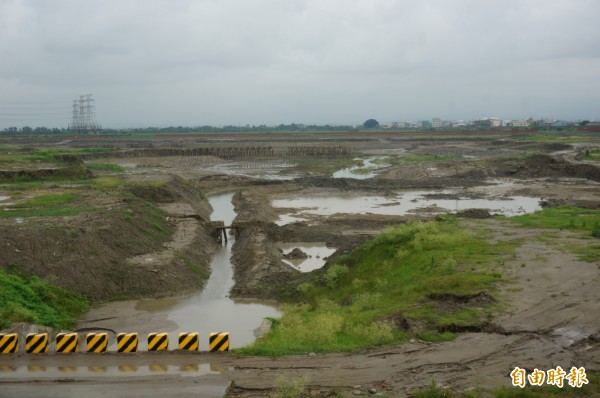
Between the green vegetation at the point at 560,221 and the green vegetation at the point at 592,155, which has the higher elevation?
the green vegetation at the point at 592,155

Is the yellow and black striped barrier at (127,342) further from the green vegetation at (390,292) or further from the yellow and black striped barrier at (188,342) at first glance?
the green vegetation at (390,292)

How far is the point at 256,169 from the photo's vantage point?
8194cm

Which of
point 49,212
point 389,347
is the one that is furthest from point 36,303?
point 389,347

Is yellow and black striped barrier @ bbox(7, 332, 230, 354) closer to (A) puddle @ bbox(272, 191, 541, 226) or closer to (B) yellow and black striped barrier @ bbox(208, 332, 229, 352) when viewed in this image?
(B) yellow and black striped barrier @ bbox(208, 332, 229, 352)

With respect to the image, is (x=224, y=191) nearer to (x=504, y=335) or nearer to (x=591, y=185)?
(x=591, y=185)

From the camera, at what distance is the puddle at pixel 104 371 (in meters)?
12.5

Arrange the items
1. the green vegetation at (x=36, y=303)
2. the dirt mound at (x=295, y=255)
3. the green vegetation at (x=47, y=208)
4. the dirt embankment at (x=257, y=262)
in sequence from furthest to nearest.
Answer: the dirt mound at (x=295, y=255)
the green vegetation at (x=47, y=208)
the dirt embankment at (x=257, y=262)
the green vegetation at (x=36, y=303)

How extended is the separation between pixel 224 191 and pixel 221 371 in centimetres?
4672

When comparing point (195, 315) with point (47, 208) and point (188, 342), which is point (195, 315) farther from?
point (47, 208)

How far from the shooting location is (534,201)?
48906mm

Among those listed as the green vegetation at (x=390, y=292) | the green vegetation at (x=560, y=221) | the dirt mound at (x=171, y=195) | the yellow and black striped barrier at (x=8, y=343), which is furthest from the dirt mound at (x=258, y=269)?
the green vegetation at (x=560, y=221)

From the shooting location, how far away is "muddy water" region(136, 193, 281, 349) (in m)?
19.6

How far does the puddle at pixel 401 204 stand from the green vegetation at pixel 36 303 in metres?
21.2

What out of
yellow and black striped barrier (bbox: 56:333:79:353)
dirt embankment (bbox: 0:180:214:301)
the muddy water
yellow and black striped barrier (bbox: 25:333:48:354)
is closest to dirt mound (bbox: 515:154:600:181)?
dirt embankment (bbox: 0:180:214:301)
